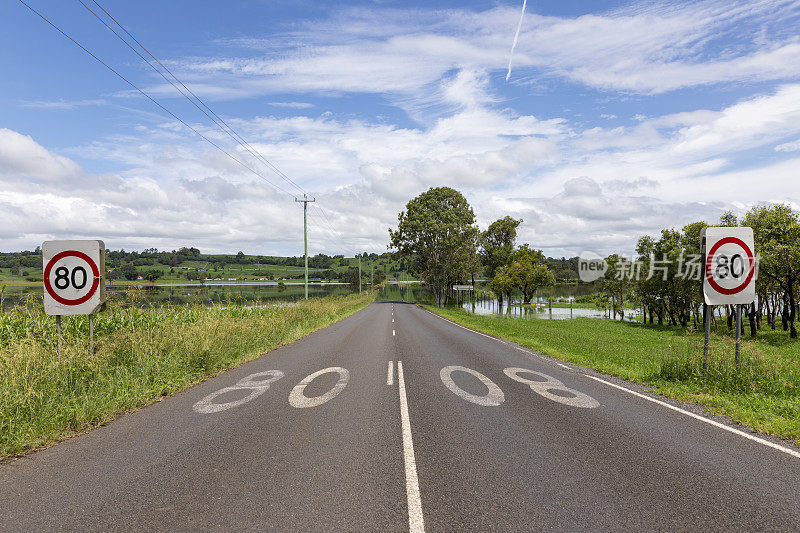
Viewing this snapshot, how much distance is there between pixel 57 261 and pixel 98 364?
217 centimetres

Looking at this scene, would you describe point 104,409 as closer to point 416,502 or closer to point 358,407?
point 358,407

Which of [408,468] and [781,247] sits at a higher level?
[781,247]

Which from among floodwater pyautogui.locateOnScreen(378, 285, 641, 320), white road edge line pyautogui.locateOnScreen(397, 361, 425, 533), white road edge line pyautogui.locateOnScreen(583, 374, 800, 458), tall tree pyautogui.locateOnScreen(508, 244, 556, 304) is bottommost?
floodwater pyautogui.locateOnScreen(378, 285, 641, 320)

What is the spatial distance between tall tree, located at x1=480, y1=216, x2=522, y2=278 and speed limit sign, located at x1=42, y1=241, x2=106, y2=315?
6644 centimetres

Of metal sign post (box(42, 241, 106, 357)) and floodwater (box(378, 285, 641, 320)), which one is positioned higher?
metal sign post (box(42, 241, 106, 357))

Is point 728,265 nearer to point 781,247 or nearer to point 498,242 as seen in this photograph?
point 781,247

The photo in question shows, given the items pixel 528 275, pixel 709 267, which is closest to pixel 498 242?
pixel 528 275

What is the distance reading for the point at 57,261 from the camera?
8016mm

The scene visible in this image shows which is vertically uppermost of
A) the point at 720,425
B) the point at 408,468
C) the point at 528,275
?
the point at 528,275

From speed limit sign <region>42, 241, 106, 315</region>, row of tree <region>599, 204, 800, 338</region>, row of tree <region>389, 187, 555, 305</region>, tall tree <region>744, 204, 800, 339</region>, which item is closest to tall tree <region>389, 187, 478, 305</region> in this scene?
row of tree <region>389, 187, 555, 305</region>

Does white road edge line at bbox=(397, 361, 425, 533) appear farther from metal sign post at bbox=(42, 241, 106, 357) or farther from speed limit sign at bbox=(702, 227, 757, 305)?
speed limit sign at bbox=(702, 227, 757, 305)

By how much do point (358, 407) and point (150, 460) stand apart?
312 centimetres

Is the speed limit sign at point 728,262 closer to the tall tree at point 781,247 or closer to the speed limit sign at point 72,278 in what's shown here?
the speed limit sign at point 72,278

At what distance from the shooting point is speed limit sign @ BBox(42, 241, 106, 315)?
796 cm
